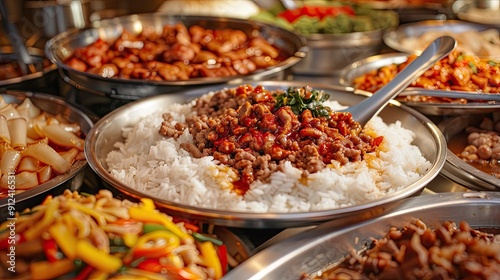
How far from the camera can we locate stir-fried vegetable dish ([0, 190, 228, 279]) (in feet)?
4.83

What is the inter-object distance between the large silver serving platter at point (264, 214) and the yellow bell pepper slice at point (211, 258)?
3.8 inches

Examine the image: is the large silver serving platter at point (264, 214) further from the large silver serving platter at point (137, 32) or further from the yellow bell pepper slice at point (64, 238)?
the yellow bell pepper slice at point (64, 238)

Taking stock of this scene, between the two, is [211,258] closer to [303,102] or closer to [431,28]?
[303,102]

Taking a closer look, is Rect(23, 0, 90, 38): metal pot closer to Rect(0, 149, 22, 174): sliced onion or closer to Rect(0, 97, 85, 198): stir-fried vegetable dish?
Rect(0, 97, 85, 198): stir-fried vegetable dish

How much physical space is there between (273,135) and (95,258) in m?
1.01

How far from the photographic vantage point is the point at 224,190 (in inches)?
78.9

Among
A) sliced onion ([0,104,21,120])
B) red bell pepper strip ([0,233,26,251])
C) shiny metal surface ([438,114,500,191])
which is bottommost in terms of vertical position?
shiny metal surface ([438,114,500,191])

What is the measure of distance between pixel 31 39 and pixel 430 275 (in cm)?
418

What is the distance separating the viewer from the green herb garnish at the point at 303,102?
238cm

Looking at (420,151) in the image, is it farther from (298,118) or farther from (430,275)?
(430,275)

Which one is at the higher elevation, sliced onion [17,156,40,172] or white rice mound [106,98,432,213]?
white rice mound [106,98,432,213]

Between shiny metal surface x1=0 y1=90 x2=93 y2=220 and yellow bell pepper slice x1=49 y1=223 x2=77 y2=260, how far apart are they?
1.82ft

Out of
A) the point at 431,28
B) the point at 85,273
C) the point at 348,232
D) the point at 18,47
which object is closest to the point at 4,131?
the point at 18,47

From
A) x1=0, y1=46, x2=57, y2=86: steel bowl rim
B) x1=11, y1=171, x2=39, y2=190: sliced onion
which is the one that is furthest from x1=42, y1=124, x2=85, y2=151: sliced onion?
x1=0, y1=46, x2=57, y2=86: steel bowl rim
